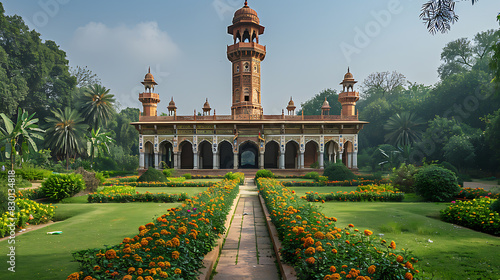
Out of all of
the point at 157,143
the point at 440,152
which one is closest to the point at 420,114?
the point at 440,152

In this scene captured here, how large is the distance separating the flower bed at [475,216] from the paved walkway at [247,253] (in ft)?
14.7

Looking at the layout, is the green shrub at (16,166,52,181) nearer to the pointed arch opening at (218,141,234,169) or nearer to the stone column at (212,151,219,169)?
the stone column at (212,151,219,169)

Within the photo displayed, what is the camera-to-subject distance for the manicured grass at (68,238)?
4102 mm

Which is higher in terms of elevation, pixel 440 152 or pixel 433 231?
pixel 440 152

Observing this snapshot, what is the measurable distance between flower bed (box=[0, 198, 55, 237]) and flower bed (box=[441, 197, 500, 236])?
9652mm

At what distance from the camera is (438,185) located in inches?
433

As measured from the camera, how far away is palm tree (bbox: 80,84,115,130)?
34781 millimetres

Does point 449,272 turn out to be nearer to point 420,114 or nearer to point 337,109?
point 420,114

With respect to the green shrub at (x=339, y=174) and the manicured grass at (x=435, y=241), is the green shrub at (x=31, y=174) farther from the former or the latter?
the manicured grass at (x=435, y=241)

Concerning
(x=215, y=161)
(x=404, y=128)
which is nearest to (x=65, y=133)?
(x=215, y=161)

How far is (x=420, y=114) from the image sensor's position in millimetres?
38250

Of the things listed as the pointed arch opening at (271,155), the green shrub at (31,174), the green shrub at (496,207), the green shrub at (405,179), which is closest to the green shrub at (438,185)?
the green shrub at (405,179)

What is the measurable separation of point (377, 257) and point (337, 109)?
170ft

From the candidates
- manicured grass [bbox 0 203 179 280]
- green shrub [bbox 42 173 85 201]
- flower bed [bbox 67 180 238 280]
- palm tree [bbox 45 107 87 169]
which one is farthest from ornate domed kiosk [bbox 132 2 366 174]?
flower bed [bbox 67 180 238 280]
